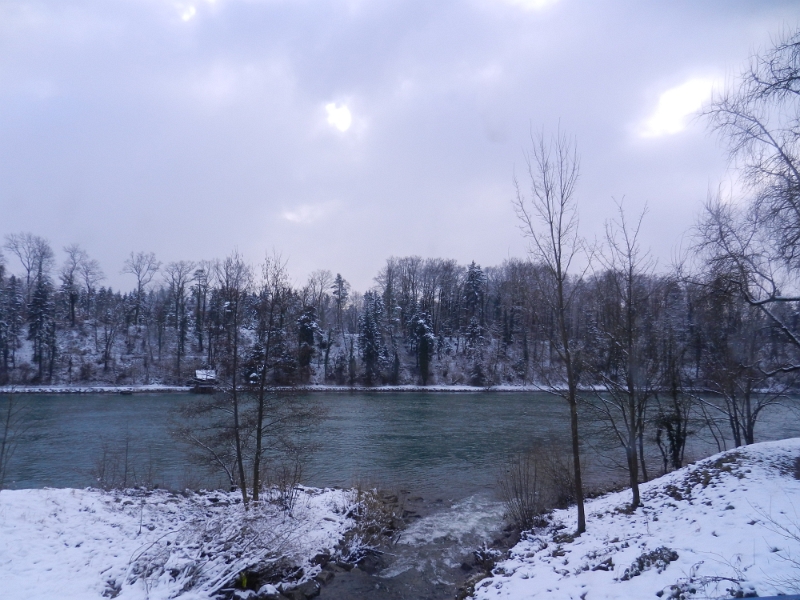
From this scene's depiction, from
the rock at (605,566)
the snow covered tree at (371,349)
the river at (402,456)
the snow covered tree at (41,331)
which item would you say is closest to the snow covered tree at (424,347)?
the snow covered tree at (371,349)

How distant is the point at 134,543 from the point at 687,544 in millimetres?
9793

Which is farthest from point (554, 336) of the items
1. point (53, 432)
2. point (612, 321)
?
point (53, 432)

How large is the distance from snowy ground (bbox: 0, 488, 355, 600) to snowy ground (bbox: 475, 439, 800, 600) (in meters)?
4.41

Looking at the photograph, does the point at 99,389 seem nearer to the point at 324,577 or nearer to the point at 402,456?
the point at 402,456

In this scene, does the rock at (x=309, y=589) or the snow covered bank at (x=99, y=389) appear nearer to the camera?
the rock at (x=309, y=589)

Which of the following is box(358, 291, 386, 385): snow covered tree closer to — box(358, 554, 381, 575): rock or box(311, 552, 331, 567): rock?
box(358, 554, 381, 575): rock

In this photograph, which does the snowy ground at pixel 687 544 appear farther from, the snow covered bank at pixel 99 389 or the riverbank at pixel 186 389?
the snow covered bank at pixel 99 389

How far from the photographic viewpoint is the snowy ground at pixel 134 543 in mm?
7996

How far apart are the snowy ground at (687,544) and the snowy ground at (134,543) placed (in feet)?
14.5

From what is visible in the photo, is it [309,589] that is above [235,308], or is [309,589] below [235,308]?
below

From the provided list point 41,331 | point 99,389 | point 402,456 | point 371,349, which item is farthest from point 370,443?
point 41,331

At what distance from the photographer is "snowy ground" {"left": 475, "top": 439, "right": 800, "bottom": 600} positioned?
5799 mm

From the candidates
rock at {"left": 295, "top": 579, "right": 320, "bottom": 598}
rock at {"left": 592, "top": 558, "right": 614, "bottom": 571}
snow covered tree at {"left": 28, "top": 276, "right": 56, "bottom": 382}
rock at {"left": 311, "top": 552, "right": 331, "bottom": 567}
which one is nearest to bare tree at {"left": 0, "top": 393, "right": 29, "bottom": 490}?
rock at {"left": 311, "top": 552, "right": 331, "bottom": 567}

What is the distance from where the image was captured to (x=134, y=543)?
970cm
